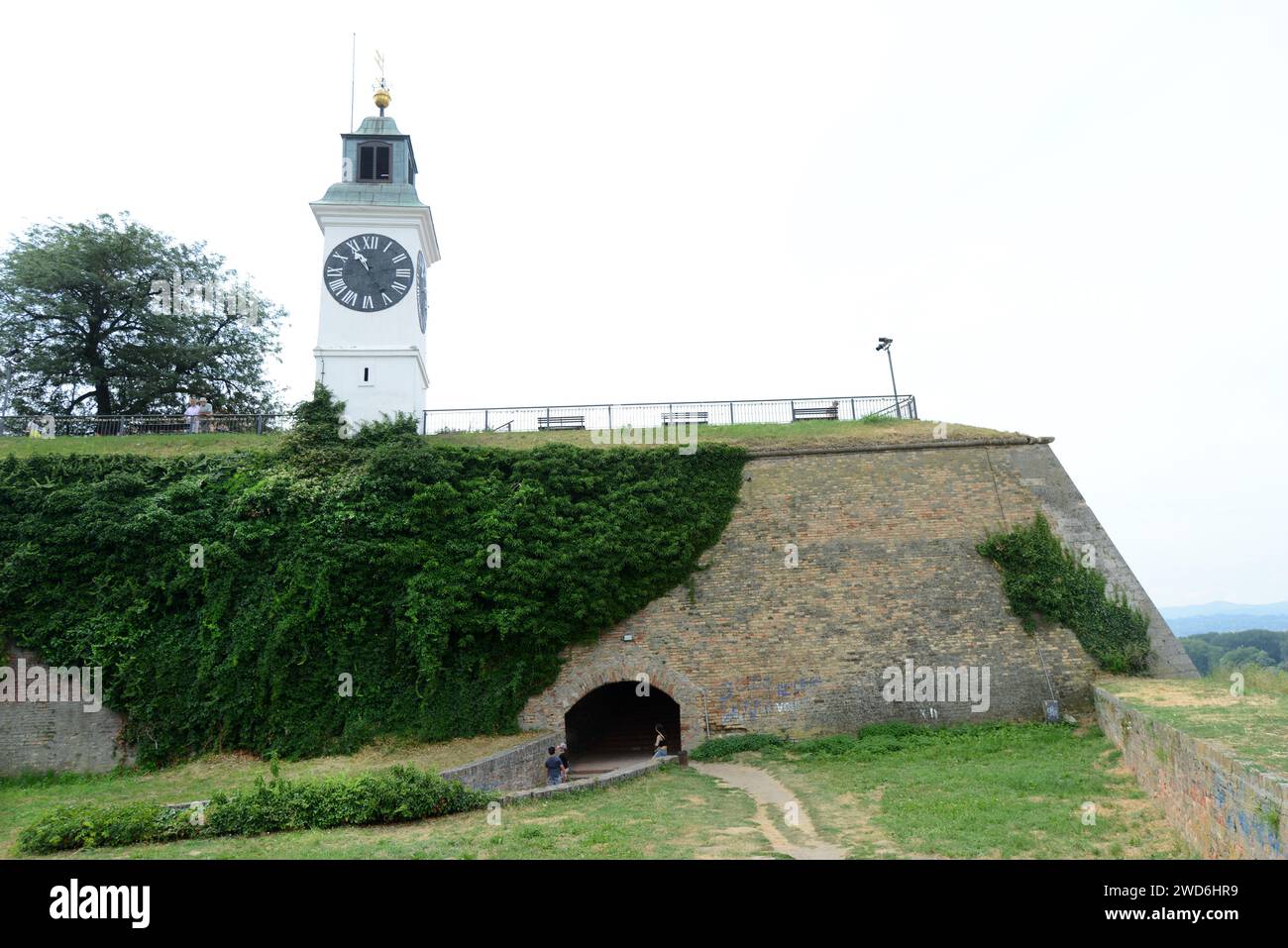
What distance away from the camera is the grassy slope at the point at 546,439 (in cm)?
1894

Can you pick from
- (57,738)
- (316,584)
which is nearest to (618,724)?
(316,584)

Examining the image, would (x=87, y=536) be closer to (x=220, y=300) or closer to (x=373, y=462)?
(x=373, y=462)

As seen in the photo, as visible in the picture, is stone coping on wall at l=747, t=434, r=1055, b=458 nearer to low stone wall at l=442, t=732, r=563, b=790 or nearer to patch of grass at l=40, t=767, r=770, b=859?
low stone wall at l=442, t=732, r=563, b=790

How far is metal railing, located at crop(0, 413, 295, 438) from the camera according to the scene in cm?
2066

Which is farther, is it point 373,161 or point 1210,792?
point 373,161

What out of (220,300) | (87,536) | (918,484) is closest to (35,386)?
(220,300)

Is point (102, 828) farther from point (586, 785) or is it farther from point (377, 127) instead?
point (377, 127)

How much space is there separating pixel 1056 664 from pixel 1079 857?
9.63m

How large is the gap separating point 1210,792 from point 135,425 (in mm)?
25558

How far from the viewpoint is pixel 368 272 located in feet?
68.0

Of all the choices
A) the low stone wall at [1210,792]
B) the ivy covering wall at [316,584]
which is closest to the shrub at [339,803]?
the ivy covering wall at [316,584]

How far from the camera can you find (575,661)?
16.6 metres

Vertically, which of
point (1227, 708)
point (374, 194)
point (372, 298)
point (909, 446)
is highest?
point (374, 194)

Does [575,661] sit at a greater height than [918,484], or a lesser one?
lesser
